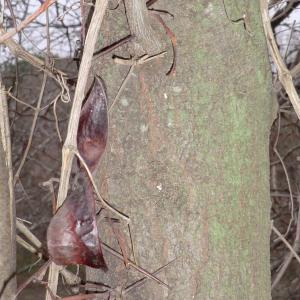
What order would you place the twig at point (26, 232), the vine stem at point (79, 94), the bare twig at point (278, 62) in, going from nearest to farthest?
the vine stem at point (79, 94), the bare twig at point (278, 62), the twig at point (26, 232)

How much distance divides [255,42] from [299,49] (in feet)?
5.74

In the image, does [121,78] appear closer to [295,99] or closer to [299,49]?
[295,99]

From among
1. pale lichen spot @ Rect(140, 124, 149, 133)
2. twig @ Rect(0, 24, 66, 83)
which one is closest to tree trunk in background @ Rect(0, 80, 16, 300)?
twig @ Rect(0, 24, 66, 83)

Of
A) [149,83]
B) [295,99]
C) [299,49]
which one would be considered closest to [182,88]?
[149,83]

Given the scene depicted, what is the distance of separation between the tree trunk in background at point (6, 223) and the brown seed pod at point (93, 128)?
149mm

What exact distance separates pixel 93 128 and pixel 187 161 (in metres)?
0.11

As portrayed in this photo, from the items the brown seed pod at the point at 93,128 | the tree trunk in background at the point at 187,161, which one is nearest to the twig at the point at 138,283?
the tree trunk in background at the point at 187,161

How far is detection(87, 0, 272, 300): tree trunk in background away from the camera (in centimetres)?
60

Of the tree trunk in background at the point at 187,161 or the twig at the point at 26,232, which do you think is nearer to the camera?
the tree trunk in background at the point at 187,161

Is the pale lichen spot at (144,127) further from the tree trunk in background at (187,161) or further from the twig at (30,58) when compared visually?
the twig at (30,58)

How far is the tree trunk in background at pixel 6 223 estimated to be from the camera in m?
0.68

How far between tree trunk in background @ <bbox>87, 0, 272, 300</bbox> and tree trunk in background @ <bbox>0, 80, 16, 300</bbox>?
14 cm

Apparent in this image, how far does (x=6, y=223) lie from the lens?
0.68 metres

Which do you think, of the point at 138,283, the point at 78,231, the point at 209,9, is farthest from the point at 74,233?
the point at 209,9
